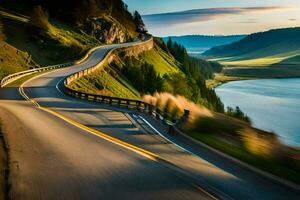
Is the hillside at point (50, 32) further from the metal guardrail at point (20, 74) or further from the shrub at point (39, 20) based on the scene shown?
the metal guardrail at point (20, 74)

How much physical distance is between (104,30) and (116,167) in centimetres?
9675

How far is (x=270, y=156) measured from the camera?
13195mm

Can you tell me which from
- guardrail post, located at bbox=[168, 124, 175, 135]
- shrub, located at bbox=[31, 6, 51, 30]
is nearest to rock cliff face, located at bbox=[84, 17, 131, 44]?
shrub, located at bbox=[31, 6, 51, 30]

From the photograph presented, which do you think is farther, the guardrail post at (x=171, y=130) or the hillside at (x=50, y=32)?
the hillside at (x=50, y=32)

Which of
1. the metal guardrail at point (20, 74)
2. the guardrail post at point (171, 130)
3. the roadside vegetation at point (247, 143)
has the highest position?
the metal guardrail at point (20, 74)

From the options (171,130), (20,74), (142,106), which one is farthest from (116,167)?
(20,74)

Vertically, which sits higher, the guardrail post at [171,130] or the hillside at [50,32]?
the hillside at [50,32]

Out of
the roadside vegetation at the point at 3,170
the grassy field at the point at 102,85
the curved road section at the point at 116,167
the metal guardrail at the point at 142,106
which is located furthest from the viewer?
the grassy field at the point at 102,85

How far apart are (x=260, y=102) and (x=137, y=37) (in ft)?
151

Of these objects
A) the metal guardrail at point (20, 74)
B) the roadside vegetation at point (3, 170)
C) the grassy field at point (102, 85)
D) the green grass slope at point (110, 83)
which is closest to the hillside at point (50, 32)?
the metal guardrail at point (20, 74)

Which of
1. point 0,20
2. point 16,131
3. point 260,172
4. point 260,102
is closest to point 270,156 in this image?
point 260,172

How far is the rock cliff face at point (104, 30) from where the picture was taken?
102 m

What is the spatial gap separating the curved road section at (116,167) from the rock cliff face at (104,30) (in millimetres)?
82070

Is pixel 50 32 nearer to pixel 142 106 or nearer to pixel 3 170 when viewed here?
pixel 142 106
